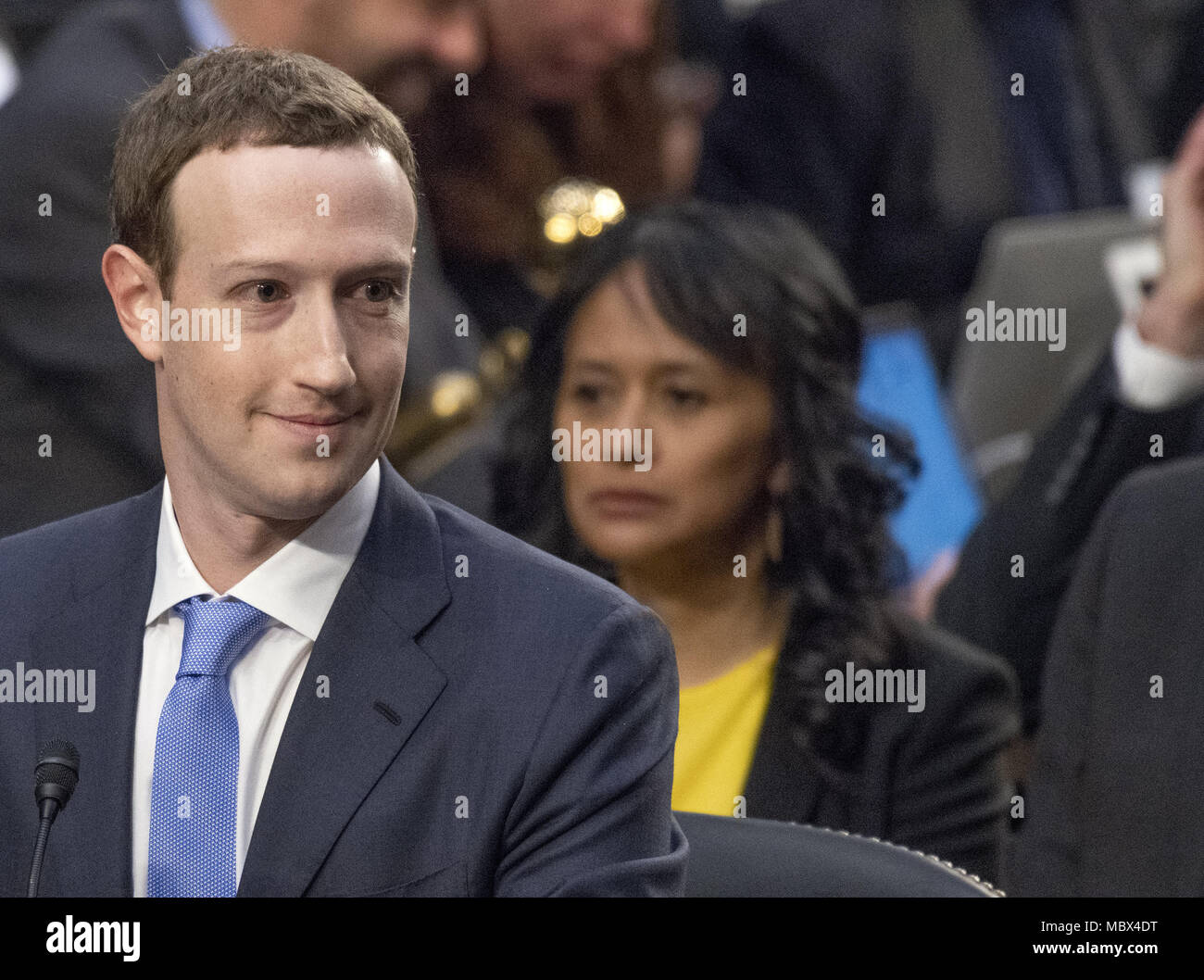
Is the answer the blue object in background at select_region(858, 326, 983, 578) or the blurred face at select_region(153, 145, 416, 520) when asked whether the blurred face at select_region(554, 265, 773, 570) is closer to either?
→ the blue object in background at select_region(858, 326, 983, 578)

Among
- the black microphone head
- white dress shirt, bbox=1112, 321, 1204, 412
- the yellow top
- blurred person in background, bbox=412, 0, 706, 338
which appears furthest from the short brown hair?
blurred person in background, bbox=412, 0, 706, 338

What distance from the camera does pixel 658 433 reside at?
205cm

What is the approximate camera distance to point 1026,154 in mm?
3533

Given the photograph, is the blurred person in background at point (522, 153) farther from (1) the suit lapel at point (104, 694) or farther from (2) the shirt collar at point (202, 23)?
(1) the suit lapel at point (104, 694)

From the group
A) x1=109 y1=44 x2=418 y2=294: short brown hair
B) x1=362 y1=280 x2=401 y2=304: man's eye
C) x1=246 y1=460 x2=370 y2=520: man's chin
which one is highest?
x1=109 y1=44 x2=418 y2=294: short brown hair

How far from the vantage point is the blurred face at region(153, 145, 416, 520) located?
4.50 feet

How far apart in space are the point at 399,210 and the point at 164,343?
229 mm

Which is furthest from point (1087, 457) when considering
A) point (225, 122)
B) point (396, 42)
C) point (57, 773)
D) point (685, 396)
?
point (57, 773)

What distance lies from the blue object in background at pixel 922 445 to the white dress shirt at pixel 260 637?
1.06 meters

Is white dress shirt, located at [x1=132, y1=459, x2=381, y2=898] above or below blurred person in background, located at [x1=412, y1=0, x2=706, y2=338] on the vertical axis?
below

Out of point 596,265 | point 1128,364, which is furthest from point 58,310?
point 1128,364

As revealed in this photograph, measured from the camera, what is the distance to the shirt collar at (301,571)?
1.46 m

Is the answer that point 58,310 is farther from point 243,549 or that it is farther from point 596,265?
point 243,549

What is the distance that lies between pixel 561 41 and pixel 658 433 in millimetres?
1242
